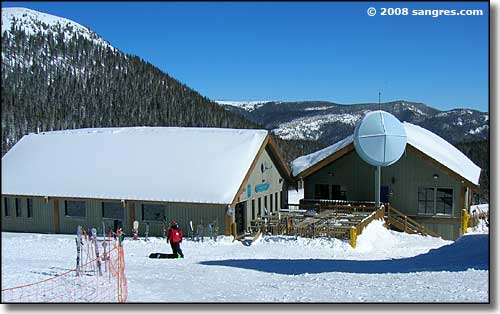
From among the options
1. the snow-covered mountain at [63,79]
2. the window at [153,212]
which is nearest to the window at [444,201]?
the snow-covered mountain at [63,79]

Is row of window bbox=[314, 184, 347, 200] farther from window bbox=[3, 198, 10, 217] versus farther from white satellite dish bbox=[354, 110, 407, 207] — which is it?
window bbox=[3, 198, 10, 217]

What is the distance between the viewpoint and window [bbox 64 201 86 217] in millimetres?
17062

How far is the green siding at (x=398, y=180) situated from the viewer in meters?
20.7

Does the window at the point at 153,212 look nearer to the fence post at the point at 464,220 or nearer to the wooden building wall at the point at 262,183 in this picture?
the wooden building wall at the point at 262,183

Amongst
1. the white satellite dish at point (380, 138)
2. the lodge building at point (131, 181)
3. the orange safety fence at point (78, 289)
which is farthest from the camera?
the white satellite dish at point (380, 138)

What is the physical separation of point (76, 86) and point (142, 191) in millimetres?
5413

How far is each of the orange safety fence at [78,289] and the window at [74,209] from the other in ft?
22.3

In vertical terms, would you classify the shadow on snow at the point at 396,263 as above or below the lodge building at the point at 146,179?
below

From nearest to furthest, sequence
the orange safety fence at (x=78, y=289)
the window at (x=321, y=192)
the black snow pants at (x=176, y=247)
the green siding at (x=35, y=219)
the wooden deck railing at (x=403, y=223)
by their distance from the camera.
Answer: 1. the orange safety fence at (x=78, y=289)
2. the black snow pants at (x=176, y=247)
3. the green siding at (x=35, y=219)
4. the wooden deck railing at (x=403, y=223)
5. the window at (x=321, y=192)

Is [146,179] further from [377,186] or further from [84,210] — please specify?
[377,186]

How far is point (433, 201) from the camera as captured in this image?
21000mm

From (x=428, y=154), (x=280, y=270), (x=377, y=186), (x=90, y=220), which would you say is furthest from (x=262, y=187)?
(x=280, y=270)

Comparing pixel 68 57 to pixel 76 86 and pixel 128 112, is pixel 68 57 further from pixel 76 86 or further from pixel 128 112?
pixel 128 112

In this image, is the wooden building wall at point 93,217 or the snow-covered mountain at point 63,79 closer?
the snow-covered mountain at point 63,79
